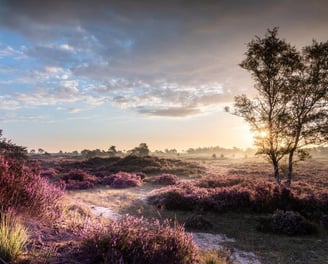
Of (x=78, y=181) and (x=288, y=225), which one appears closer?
(x=288, y=225)

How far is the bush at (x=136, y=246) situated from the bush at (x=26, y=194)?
3.22 meters

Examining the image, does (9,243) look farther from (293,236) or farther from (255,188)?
(255,188)

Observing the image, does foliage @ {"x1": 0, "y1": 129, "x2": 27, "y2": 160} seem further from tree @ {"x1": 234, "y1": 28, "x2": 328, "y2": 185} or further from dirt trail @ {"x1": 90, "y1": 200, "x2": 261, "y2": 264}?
tree @ {"x1": 234, "y1": 28, "x2": 328, "y2": 185}

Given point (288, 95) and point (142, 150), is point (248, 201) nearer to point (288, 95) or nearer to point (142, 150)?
point (288, 95)

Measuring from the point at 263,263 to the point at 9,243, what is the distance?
6643 millimetres

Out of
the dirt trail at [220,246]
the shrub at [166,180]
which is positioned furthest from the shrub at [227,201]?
the shrub at [166,180]

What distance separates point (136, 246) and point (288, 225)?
8.88m

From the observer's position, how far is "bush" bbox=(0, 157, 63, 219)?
8.31 m

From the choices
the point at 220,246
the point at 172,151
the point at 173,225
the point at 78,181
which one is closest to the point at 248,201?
the point at 173,225

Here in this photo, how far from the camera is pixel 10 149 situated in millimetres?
13477

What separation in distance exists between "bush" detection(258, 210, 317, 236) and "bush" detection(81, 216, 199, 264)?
287 inches

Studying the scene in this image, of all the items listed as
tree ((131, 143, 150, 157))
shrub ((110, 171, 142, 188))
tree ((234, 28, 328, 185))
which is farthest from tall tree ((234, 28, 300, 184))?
tree ((131, 143, 150, 157))

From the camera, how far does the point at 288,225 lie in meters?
12.8

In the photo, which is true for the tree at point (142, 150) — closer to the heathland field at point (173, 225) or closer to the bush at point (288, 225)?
the heathland field at point (173, 225)
